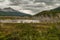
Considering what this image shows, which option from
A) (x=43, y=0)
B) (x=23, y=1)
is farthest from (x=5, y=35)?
(x=43, y=0)

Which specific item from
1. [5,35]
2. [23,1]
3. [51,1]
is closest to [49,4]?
[51,1]

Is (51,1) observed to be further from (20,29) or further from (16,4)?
(20,29)

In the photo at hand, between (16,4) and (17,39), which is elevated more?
(16,4)

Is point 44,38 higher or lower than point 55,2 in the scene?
lower

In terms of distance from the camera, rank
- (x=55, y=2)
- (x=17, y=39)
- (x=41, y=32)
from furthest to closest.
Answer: (x=55, y=2), (x=41, y=32), (x=17, y=39)

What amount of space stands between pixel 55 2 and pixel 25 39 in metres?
3.74

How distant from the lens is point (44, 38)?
10500 mm

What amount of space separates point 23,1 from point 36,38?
3.21 m

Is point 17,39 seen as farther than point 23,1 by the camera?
No

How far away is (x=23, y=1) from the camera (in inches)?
503

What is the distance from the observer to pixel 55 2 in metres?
12.6

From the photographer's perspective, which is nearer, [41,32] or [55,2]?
[41,32]

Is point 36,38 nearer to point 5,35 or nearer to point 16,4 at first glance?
point 5,35

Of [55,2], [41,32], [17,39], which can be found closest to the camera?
[17,39]
